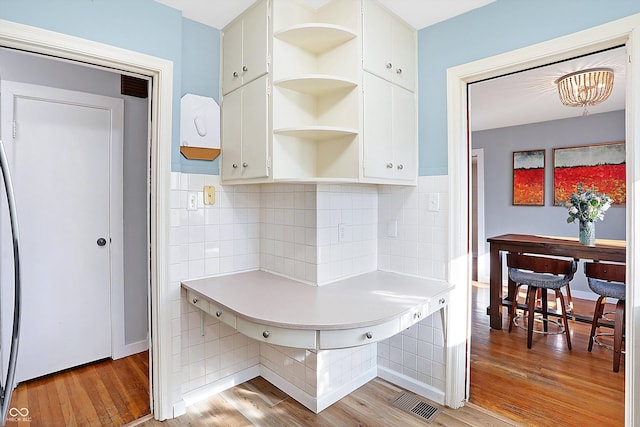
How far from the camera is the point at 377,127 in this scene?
1.97 meters

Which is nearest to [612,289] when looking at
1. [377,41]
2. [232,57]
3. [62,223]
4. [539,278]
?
A: [539,278]

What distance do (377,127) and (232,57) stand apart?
1019mm

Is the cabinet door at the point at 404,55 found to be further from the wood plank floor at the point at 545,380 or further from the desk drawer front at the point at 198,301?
the wood plank floor at the point at 545,380

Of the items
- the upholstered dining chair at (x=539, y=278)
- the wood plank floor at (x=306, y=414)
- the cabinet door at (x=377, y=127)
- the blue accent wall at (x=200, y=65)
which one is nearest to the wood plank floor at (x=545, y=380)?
the upholstered dining chair at (x=539, y=278)

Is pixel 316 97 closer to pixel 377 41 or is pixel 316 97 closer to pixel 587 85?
pixel 377 41

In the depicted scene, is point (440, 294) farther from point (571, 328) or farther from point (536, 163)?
point (536, 163)

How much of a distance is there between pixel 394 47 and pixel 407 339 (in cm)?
185

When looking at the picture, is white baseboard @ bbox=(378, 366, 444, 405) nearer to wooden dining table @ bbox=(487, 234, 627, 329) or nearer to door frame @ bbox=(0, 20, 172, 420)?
door frame @ bbox=(0, 20, 172, 420)

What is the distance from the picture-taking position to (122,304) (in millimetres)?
2748

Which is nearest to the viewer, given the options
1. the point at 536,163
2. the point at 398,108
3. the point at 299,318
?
the point at 299,318

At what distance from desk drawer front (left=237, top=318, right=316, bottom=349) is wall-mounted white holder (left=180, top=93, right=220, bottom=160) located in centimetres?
114

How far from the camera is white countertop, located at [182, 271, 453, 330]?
156 cm

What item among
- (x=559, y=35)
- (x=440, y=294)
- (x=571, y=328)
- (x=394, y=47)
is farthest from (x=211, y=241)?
(x=571, y=328)

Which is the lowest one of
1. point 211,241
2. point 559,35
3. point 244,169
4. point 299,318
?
point 299,318
